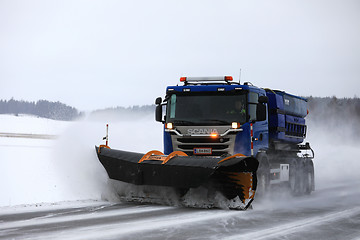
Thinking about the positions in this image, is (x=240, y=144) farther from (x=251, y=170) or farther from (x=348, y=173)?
(x=348, y=173)

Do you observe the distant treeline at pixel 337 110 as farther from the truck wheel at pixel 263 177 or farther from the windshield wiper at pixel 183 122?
the windshield wiper at pixel 183 122

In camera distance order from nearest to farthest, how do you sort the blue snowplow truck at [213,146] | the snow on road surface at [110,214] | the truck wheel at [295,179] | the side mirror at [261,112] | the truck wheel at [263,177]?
1. the snow on road surface at [110,214]
2. the blue snowplow truck at [213,146]
3. the side mirror at [261,112]
4. the truck wheel at [263,177]
5. the truck wheel at [295,179]

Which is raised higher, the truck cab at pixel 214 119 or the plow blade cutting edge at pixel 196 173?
the truck cab at pixel 214 119

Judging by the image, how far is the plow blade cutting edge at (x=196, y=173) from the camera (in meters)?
9.94

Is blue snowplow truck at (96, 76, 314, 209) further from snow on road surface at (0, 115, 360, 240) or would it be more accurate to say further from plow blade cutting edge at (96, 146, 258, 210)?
snow on road surface at (0, 115, 360, 240)

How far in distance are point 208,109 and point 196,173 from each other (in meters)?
2.26

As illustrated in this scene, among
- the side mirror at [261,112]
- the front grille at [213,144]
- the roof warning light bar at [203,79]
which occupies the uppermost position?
the roof warning light bar at [203,79]

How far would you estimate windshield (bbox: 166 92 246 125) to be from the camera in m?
11.6

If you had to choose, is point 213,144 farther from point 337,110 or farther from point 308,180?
point 337,110

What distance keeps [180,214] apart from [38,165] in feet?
46.6

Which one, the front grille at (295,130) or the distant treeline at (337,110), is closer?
the front grille at (295,130)

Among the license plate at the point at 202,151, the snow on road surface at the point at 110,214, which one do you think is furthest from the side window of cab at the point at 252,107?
the snow on road surface at the point at 110,214

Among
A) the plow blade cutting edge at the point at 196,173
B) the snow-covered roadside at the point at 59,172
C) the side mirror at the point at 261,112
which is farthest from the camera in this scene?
the snow-covered roadside at the point at 59,172

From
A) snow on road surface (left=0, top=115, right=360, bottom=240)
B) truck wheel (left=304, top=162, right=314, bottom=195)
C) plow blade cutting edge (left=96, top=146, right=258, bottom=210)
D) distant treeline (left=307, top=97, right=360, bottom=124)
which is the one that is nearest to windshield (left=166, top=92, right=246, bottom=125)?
plow blade cutting edge (left=96, top=146, right=258, bottom=210)
